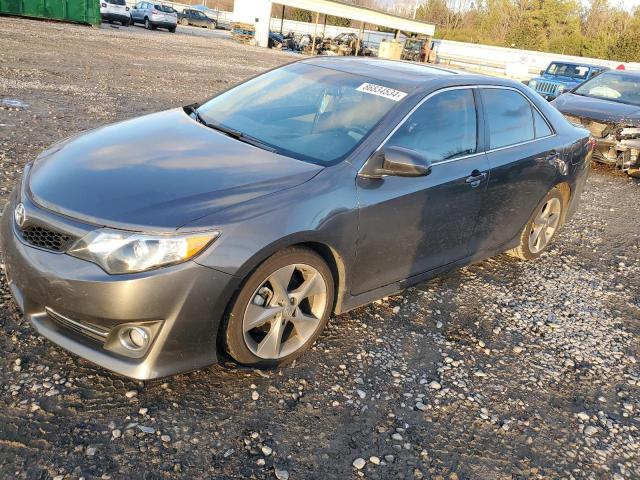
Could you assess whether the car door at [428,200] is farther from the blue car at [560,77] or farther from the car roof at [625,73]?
the blue car at [560,77]

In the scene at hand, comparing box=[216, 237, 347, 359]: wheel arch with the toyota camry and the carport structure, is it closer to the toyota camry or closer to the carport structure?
the toyota camry

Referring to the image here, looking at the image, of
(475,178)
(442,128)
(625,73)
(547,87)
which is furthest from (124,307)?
(547,87)

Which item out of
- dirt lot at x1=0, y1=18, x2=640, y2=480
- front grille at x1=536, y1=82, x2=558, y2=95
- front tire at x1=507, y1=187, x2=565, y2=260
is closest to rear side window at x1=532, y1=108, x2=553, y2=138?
front tire at x1=507, y1=187, x2=565, y2=260

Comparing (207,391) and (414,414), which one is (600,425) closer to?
(414,414)

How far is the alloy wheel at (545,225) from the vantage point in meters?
5.03

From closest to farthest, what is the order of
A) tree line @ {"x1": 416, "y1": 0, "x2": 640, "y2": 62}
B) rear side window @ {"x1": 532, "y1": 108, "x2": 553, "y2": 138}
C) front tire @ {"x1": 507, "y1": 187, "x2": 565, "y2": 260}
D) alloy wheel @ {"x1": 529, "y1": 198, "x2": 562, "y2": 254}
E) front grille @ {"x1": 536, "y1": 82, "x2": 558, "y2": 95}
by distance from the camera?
rear side window @ {"x1": 532, "y1": 108, "x2": 553, "y2": 138}, front tire @ {"x1": 507, "y1": 187, "x2": 565, "y2": 260}, alloy wheel @ {"x1": 529, "y1": 198, "x2": 562, "y2": 254}, front grille @ {"x1": 536, "y1": 82, "x2": 558, "y2": 95}, tree line @ {"x1": 416, "y1": 0, "x2": 640, "y2": 62}

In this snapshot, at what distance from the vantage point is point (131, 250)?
2.49 meters

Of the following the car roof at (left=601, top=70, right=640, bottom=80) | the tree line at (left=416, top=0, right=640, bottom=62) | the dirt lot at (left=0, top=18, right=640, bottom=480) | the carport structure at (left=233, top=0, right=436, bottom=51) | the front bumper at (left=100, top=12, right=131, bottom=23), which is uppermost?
the tree line at (left=416, top=0, right=640, bottom=62)

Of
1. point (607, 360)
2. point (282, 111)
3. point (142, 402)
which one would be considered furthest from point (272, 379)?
point (607, 360)

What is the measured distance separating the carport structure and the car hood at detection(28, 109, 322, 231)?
31.6 metres

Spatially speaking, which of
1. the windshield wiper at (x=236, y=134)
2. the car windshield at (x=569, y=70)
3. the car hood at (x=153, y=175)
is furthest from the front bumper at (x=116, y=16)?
the car hood at (x=153, y=175)

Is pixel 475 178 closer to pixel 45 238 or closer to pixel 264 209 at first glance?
pixel 264 209

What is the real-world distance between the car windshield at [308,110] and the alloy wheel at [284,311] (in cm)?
70

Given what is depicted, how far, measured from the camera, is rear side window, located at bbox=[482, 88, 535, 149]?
4172mm
